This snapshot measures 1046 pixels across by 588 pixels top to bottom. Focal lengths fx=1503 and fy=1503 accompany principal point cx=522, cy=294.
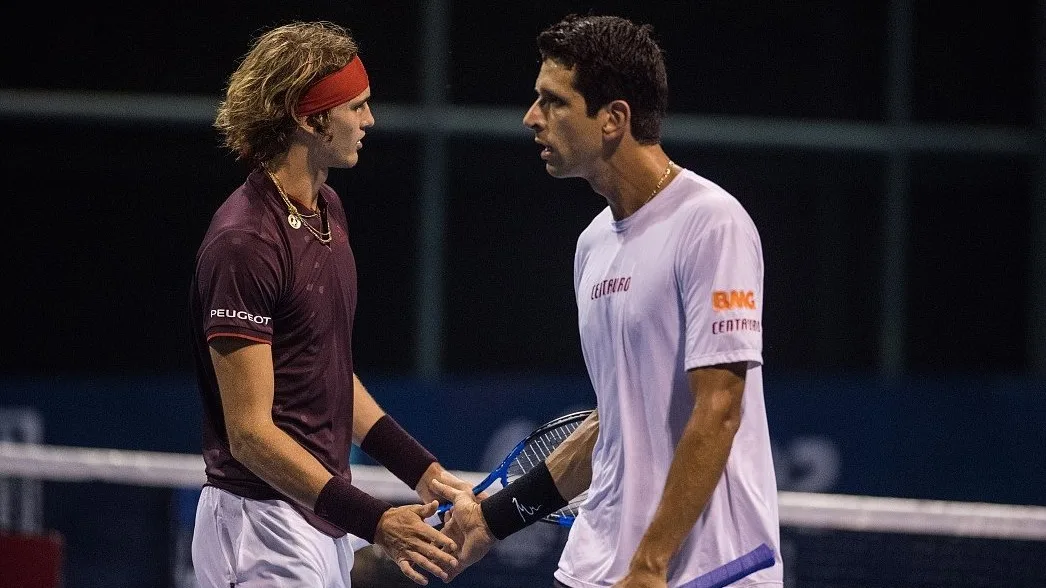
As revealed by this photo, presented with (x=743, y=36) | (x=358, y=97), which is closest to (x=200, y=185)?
(x=743, y=36)

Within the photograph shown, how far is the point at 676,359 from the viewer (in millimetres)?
2559

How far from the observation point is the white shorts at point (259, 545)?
10.2ft

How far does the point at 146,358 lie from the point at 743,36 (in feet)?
14.5

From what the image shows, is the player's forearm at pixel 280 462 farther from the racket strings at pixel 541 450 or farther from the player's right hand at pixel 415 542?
the racket strings at pixel 541 450

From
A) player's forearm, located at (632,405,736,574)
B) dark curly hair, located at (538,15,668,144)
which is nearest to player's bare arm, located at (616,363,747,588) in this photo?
player's forearm, located at (632,405,736,574)

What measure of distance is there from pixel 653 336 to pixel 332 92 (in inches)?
39.9

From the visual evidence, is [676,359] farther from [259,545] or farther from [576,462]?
[259,545]

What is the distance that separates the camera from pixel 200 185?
982 centimetres

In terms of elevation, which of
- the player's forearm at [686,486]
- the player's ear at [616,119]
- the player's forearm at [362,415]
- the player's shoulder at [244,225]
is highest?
the player's ear at [616,119]

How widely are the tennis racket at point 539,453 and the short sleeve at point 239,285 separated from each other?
0.68 metres

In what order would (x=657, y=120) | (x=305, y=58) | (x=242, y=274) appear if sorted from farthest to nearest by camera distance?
1. (x=305, y=58)
2. (x=242, y=274)
3. (x=657, y=120)

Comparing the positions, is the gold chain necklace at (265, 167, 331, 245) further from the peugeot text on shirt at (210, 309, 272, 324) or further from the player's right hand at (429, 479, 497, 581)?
the player's right hand at (429, 479, 497, 581)

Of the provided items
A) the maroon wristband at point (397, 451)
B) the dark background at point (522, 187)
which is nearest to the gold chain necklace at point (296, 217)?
the maroon wristband at point (397, 451)

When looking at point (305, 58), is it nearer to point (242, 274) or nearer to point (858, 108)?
point (242, 274)
